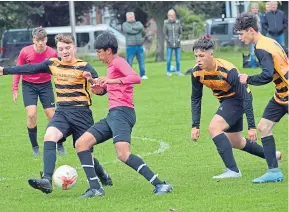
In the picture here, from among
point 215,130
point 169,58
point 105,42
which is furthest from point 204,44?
point 169,58

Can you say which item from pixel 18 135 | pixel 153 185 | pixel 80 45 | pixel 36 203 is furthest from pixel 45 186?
pixel 80 45

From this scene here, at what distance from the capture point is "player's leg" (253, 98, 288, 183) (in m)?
9.50

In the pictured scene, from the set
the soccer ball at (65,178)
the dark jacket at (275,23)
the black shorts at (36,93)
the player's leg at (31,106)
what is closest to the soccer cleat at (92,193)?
the soccer ball at (65,178)

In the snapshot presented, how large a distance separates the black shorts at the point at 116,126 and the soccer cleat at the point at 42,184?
0.70 metres

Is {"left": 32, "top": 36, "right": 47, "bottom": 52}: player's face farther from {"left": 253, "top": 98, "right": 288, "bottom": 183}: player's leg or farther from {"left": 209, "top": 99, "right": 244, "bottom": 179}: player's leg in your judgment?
{"left": 253, "top": 98, "right": 288, "bottom": 183}: player's leg

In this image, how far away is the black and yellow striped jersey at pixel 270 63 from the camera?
9000 mm

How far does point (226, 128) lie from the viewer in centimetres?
991

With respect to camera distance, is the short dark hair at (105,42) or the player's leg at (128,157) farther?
the short dark hair at (105,42)

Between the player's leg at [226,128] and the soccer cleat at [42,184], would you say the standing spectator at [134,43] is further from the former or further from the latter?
the soccer cleat at [42,184]

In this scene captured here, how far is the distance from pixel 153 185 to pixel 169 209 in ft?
3.44

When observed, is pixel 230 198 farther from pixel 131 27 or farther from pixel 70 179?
pixel 131 27

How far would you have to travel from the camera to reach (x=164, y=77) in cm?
2511

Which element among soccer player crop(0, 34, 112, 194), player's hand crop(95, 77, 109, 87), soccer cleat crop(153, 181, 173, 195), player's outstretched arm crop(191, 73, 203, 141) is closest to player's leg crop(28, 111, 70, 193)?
soccer player crop(0, 34, 112, 194)

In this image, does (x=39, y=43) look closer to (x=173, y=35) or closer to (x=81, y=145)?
(x=81, y=145)
